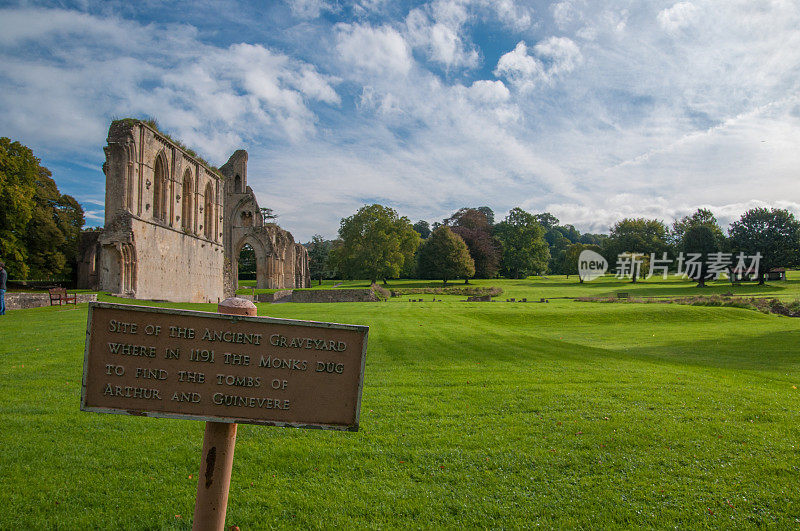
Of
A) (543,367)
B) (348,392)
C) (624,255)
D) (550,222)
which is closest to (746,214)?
(624,255)

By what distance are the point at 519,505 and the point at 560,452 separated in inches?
50.9

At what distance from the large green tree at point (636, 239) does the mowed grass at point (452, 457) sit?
7278cm

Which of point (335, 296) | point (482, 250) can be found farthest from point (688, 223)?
point (335, 296)

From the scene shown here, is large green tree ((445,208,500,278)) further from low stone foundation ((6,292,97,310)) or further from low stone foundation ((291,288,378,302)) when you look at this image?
low stone foundation ((6,292,97,310))

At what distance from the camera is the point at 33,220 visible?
1470 inches

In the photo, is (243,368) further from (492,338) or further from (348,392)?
(492,338)

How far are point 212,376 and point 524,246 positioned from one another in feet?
265

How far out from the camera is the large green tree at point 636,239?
2926 inches

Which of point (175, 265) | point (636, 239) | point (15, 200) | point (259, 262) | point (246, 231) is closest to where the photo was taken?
point (15, 200)

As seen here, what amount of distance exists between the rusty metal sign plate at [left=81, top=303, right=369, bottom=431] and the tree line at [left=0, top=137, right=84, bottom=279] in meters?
37.9

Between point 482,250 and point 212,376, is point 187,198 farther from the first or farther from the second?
point 482,250

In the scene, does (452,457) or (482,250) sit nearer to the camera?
(452,457)

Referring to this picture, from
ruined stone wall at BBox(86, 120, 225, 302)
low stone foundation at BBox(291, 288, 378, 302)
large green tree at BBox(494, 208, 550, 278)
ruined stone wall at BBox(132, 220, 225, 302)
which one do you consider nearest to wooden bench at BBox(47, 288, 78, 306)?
ruined stone wall at BBox(86, 120, 225, 302)

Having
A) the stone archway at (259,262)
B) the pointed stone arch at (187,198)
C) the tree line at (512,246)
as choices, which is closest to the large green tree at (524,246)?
the tree line at (512,246)
